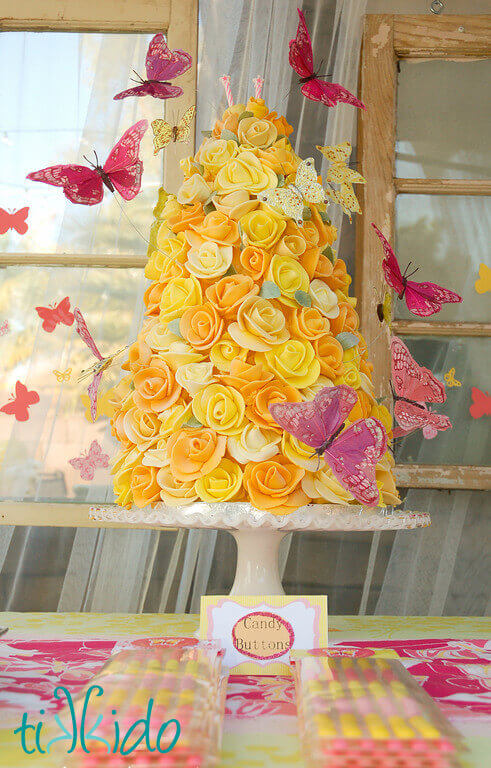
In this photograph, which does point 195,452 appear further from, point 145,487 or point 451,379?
point 451,379

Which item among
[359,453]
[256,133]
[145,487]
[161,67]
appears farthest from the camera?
[161,67]

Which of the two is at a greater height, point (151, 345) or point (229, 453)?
point (151, 345)

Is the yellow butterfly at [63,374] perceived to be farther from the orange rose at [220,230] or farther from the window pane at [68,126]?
the orange rose at [220,230]

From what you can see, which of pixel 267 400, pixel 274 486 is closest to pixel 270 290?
pixel 267 400

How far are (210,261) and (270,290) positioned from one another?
0.09 meters

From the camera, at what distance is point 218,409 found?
867mm

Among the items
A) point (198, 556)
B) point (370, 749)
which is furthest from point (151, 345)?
point (198, 556)

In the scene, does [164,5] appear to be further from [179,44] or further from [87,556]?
[87,556]

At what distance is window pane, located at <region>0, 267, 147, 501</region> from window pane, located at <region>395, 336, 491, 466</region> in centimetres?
62

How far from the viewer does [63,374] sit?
5.01 ft

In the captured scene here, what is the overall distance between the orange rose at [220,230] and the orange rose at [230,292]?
55 mm

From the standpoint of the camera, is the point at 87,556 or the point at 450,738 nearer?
the point at 450,738

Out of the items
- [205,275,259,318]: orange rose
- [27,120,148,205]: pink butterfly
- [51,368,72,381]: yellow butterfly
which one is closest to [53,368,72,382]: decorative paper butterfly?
[51,368,72,381]: yellow butterfly

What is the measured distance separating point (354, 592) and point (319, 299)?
2.69 feet
